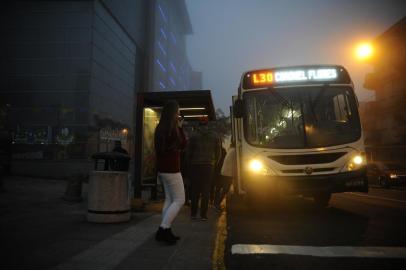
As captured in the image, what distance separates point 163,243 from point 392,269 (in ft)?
8.19

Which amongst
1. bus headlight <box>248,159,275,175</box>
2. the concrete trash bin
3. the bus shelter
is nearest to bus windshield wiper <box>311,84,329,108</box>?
bus headlight <box>248,159,275,175</box>

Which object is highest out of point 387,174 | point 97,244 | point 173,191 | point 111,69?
point 111,69

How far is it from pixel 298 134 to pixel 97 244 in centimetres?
455

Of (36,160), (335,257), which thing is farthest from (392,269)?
(36,160)

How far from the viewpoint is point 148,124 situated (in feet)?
28.7

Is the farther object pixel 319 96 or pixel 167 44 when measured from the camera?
pixel 167 44

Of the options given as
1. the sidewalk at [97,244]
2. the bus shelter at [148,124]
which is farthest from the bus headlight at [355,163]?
the bus shelter at [148,124]

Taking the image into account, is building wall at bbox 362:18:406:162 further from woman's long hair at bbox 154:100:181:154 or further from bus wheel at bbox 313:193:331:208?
woman's long hair at bbox 154:100:181:154

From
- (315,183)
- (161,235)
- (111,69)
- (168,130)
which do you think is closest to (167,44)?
(111,69)

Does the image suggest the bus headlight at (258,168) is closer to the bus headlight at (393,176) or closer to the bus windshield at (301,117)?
the bus windshield at (301,117)

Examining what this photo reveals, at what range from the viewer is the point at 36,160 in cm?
2208

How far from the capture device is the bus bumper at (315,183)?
6.26 m

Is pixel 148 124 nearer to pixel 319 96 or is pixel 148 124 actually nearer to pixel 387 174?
pixel 319 96

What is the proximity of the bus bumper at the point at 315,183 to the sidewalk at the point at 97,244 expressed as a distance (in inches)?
52.8
